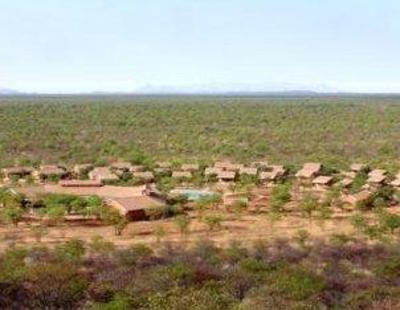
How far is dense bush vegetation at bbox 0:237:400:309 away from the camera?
67.9 feet

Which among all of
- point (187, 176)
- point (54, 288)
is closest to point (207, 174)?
point (187, 176)

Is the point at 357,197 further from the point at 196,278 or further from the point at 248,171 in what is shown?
the point at 196,278

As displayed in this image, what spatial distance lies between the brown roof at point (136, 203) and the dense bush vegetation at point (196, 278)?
853 cm

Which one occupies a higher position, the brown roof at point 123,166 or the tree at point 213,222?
the tree at point 213,222

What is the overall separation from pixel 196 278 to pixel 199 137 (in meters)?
63.0

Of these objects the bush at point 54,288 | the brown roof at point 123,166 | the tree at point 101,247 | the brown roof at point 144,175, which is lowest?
the brown roof at point 123,166

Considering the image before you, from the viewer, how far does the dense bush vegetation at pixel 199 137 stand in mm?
67812

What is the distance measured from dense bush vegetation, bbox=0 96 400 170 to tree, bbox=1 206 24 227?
941 inches

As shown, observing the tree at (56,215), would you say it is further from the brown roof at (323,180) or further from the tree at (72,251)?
the brown roof at (323,180)

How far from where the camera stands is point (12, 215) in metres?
35.3

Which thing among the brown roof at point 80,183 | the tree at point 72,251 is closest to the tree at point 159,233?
the tree at point 72,251

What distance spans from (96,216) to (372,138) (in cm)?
5609

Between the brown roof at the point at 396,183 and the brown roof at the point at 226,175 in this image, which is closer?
the brown roof at the point at 396,183

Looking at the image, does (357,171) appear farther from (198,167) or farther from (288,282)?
(288,282)
